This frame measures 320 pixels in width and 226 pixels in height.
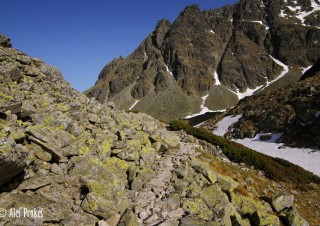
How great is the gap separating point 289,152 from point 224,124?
19073mm

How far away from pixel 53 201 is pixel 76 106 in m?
6.94

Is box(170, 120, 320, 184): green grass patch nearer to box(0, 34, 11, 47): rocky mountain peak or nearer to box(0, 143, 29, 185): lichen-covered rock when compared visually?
box(0, 143, 29, 185): lichen-covered rock

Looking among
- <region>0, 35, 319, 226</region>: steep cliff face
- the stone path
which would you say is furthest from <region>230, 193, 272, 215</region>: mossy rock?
the stone path

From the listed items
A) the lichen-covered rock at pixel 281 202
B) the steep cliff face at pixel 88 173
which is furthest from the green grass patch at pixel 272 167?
the lichen-covered rock at pixel 281 202

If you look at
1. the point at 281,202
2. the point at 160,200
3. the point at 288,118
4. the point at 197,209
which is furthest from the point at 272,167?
the point at 288,118

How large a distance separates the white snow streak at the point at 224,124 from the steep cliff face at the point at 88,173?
33604mm

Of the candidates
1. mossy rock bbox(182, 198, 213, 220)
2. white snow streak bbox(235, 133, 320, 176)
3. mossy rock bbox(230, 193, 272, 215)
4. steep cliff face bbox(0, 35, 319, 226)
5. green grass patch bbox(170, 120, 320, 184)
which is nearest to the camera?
steep cliff face bbox(0, 35, 319, 226)

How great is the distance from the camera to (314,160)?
3297 cm

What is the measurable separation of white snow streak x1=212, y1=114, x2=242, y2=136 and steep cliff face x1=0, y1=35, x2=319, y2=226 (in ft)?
110

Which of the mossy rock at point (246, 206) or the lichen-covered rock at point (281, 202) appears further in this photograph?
the lichen-covered rock at point (281, 202)

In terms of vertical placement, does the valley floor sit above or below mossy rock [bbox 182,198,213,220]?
below

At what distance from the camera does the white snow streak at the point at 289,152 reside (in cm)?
3219

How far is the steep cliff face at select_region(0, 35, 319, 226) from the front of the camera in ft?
34.6

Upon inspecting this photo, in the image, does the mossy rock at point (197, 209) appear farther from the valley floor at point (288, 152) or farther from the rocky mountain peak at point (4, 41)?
the valley floor at point (288, 152)
